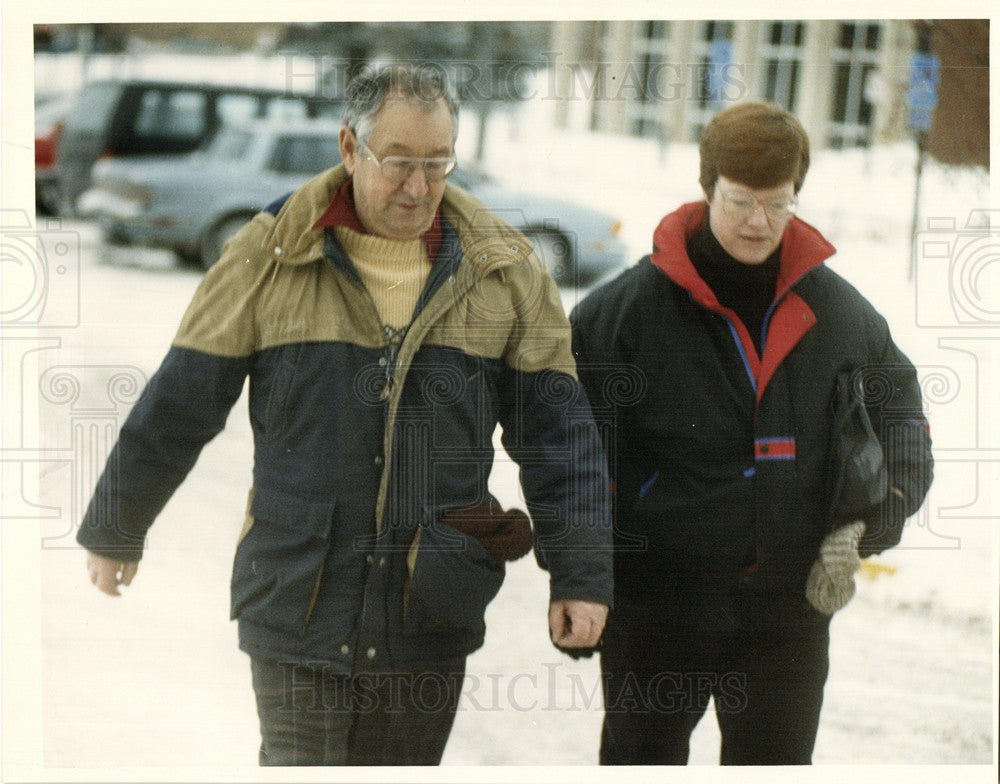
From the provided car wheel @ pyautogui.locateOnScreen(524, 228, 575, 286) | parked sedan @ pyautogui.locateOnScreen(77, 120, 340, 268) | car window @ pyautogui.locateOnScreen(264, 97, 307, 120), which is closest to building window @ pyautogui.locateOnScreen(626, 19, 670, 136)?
car wheel @ pyautogui.locateOnScreen(524, 228, 575, 286)

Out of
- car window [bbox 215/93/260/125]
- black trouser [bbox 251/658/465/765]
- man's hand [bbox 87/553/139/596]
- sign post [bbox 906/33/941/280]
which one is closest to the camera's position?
black trouser [bbox 251/658/465/765]

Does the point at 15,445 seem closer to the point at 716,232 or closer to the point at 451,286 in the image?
the point at 451,286

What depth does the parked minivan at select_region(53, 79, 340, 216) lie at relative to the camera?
10.0 ft

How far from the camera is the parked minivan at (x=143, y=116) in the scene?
3059 mm

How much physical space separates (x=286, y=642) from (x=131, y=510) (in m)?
0.50

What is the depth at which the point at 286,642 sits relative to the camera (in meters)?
2.53

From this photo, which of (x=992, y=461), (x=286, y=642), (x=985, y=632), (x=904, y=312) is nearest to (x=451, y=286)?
(x=286, y=642)

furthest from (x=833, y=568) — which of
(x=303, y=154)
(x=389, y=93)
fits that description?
(x=303, y=154)

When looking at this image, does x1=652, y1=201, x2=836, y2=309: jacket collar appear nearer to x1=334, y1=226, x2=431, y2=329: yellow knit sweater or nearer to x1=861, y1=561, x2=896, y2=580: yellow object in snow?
x1=334, y1=226, x2=431, y2=329: yellow knit sweater

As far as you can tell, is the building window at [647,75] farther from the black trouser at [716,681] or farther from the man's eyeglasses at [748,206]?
the black trouser at [716,681]

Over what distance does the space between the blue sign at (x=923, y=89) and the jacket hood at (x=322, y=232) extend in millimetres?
1253

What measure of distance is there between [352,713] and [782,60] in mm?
2003

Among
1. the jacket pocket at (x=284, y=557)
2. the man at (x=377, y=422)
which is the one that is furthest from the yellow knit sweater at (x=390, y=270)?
the jacket pocket at (x=284, y=557)

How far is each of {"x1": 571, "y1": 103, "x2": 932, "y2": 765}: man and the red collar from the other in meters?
0.45
